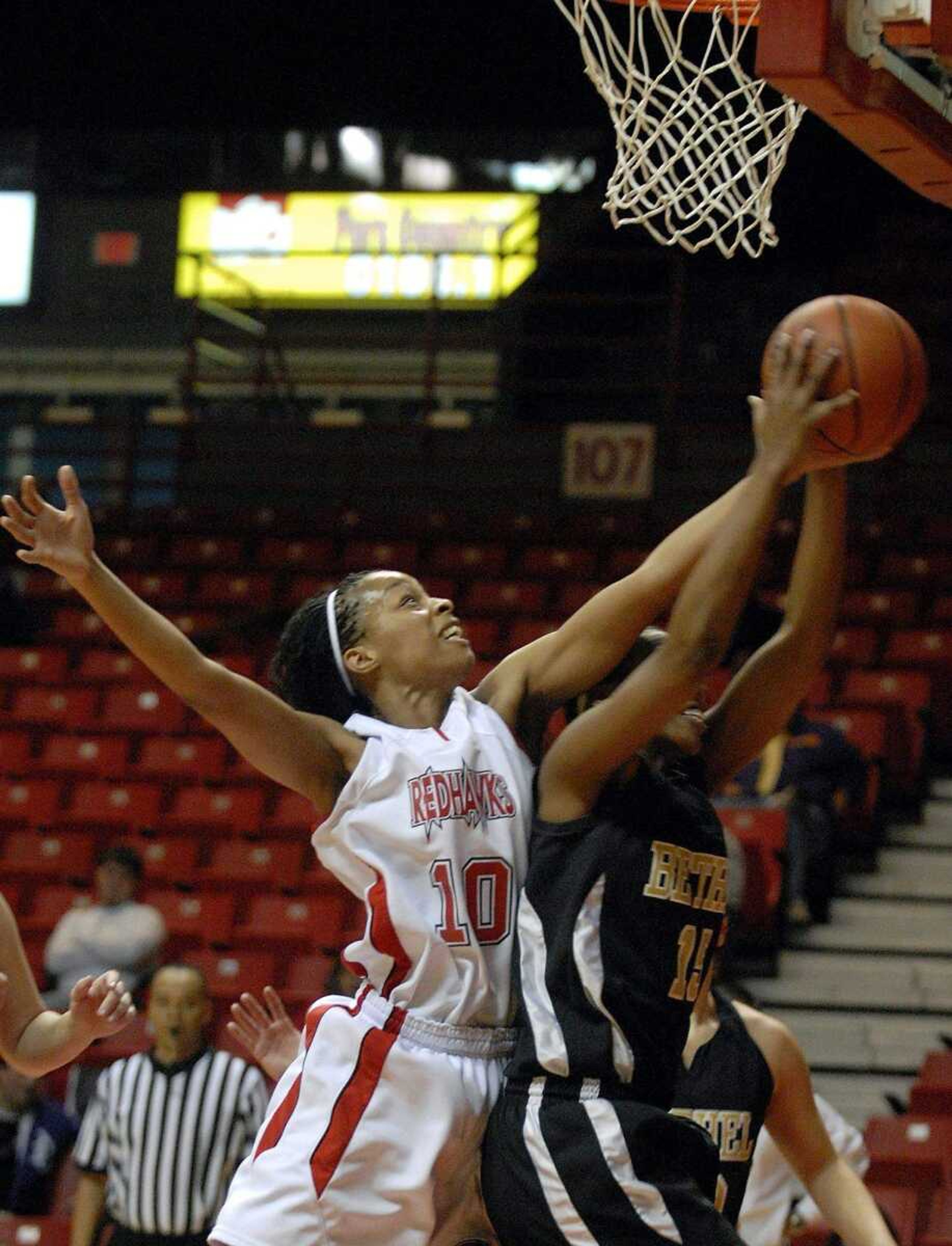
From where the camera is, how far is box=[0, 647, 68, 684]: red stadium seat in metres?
9.50

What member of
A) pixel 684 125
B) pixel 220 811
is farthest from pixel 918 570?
pixel 684 125

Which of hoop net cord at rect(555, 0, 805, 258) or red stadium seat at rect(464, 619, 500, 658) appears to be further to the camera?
red stadium seat at rect(464, 619, 500, 658)

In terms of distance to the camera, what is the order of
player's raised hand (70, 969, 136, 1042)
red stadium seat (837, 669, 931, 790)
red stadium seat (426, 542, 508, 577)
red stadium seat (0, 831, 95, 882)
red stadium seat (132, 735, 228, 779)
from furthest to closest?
red stadium seat (426, 542, 508, 577) < red stadium seat (132, 735, 228, 779) < red stadium seat (837, 669, 931, 790) < red stadium seat (0, 831, 95, 882) < player's raised hand (70, 969, 136, 1042)

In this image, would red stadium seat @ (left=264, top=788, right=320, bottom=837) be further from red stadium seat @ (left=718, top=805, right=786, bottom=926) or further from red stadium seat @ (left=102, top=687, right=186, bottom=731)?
red stadium seat @ (left=718, top=805, right=786, bottom=926)

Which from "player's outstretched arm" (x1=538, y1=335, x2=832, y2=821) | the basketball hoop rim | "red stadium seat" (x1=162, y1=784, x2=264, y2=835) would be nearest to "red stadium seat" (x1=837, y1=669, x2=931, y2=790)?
"red stadium seat" (x1=162, y1=784, x2=264, y2=835)

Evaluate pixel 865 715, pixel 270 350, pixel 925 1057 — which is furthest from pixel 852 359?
pixel 270 350

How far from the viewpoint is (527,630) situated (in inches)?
345

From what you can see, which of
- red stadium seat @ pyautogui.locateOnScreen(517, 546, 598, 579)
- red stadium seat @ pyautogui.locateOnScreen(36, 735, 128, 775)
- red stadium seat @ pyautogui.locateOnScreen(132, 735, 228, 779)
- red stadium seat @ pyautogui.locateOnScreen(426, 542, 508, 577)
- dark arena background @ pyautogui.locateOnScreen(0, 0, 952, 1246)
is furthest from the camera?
red stadium seat @ pyautogui.locateOnScreen(426, 542, 508, 577)

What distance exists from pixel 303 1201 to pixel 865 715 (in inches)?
227

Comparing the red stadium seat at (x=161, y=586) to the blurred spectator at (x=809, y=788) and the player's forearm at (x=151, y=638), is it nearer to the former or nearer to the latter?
the blurred spectator at (x=809, y=788)

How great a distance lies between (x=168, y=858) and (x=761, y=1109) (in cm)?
467

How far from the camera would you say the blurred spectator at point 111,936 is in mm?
6871

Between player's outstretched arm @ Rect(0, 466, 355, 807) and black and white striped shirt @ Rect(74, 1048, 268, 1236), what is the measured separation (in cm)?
306

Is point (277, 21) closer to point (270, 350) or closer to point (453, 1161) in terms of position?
point (270, 350)
